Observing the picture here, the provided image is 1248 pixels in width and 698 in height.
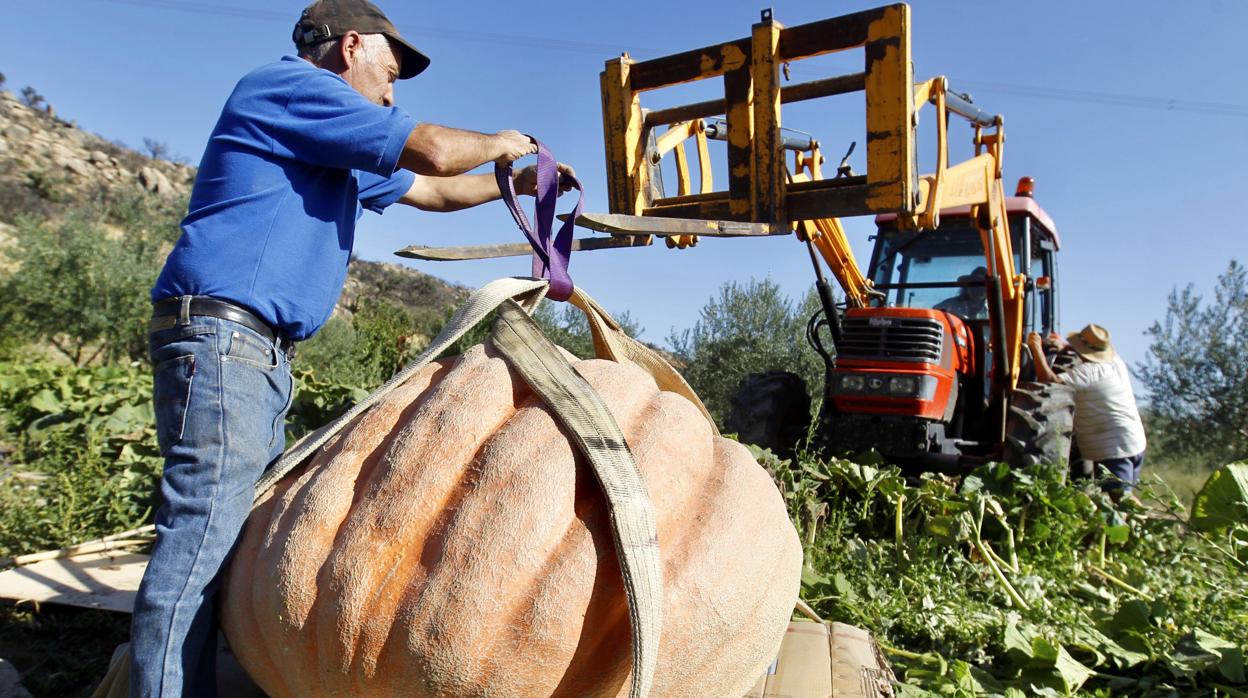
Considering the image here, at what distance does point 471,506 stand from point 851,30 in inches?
158

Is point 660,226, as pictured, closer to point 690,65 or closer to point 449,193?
point 449,193

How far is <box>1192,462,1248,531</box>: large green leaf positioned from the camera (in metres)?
3.86

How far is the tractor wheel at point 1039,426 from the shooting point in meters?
6.69

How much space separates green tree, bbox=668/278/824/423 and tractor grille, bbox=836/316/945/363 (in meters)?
6.99

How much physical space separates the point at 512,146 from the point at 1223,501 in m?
3.56

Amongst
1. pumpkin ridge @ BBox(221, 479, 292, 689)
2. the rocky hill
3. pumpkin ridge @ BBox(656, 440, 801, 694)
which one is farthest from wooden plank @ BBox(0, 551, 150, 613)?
the rocky hill

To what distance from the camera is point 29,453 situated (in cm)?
698

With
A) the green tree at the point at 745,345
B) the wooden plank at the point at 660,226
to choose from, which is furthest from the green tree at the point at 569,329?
the wooden plank at the point at 660,226

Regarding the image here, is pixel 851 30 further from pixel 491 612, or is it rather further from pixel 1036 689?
pixel 491 612

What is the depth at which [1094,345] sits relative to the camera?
25.0 ft

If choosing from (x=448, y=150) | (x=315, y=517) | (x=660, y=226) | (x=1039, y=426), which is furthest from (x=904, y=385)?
(x=315, y=517)

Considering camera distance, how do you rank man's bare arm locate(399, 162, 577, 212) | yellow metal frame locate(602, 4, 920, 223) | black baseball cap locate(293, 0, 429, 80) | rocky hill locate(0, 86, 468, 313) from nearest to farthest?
black baseball cap locate(293, 0, 429, 80)
man's bare arm locate(399, 162, 577, 212)
yellow metal frame locate(602, 4, 920, 223)
rocky hill locate(0, 86, 468, 313)

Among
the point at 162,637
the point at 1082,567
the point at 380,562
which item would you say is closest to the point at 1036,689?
the point at 1082,567

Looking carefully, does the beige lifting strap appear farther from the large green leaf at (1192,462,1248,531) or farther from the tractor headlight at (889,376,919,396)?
the tractor headlight at (889,376,919,396)
